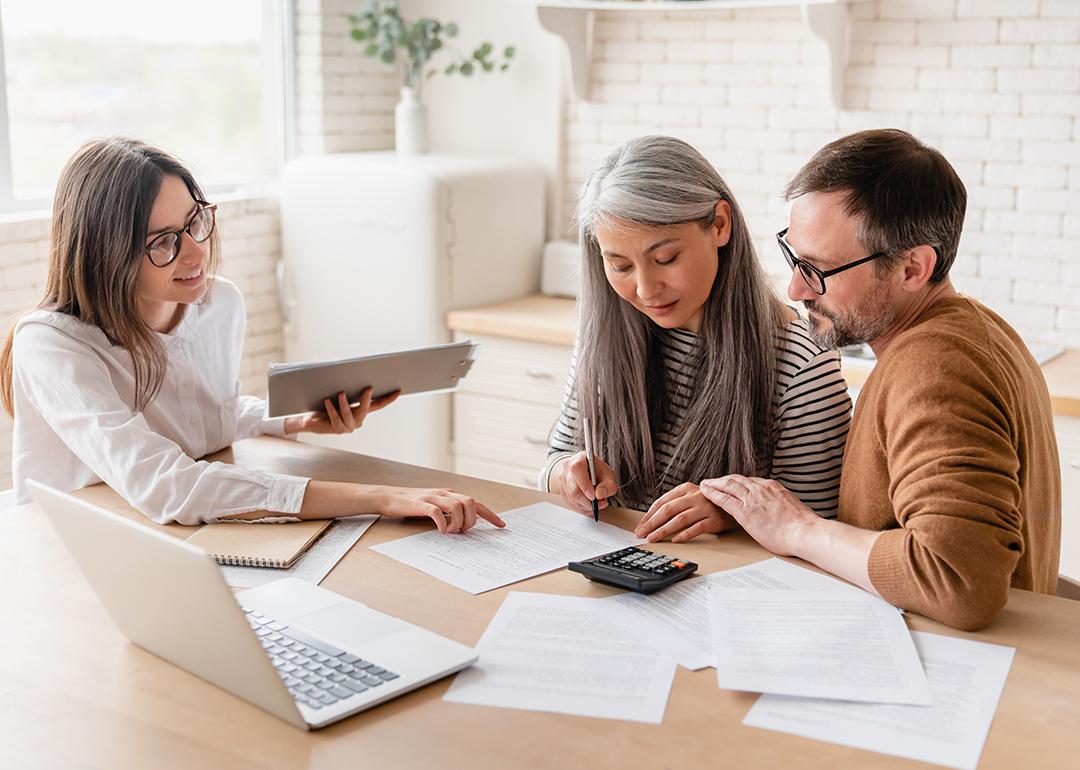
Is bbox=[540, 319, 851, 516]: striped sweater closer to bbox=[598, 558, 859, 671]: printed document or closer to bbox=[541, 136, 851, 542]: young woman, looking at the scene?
bbox=[541, 136, 851, 542]: young woman

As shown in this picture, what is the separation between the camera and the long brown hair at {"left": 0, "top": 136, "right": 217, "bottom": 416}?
2188mm

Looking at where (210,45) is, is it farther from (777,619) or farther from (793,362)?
(777,619)

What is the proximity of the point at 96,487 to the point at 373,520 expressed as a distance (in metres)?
0.58

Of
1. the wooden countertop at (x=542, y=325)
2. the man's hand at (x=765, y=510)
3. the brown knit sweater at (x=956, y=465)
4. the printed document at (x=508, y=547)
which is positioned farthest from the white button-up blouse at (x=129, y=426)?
the wooden countertop at (x=542, y=325)

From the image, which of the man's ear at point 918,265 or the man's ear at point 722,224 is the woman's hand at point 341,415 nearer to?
the man's ear at point 722,224

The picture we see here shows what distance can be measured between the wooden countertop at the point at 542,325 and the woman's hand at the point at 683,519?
54.1 inches

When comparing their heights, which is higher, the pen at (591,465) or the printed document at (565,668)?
the pen at (591,465)

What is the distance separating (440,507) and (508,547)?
147 millimetres

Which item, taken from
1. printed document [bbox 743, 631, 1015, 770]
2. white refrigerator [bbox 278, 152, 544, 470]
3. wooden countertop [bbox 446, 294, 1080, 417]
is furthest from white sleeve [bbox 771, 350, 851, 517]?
white refrigerator [bbox 278, 152, 544, 470]

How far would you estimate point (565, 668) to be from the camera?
1.48 meters

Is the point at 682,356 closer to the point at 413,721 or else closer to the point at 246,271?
the point at 413,721

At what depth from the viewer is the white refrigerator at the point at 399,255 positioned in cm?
396

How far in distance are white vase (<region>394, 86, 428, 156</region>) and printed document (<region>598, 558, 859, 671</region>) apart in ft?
9.40

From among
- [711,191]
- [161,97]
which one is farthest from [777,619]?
[161,97]
